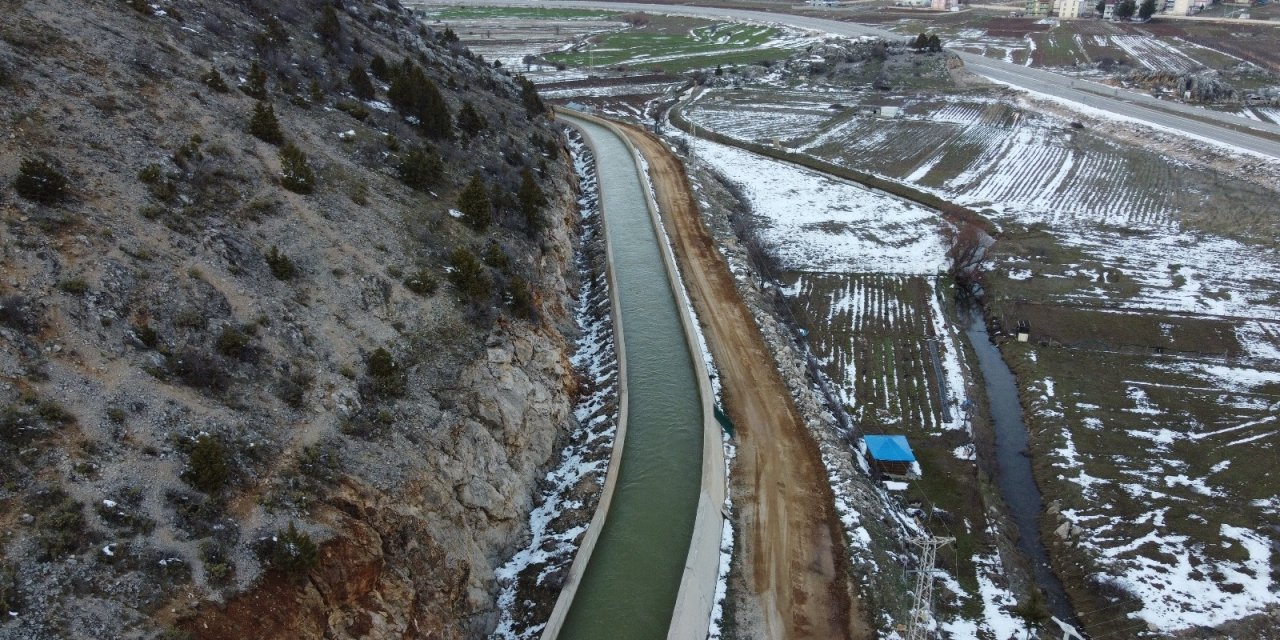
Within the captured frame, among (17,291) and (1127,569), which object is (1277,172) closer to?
(1127,569)

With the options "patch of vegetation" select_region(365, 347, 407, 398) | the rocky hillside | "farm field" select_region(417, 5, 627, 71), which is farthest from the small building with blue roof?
"farm field" select_region(417, 5, 627, 71)

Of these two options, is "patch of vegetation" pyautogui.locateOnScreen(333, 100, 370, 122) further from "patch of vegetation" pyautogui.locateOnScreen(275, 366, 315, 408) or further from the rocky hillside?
"patch of vegetation" pyautogui.locateOnScreen(275, 366, 315, 408)

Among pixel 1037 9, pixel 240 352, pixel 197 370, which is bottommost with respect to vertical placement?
pixel 240 352

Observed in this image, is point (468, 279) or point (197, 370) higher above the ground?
point (197, 370)

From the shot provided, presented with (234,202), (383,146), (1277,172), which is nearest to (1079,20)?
(1277,172)

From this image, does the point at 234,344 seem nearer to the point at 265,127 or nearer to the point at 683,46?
the point at 265,127

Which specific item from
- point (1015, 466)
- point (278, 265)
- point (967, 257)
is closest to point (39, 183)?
point (278, 265)

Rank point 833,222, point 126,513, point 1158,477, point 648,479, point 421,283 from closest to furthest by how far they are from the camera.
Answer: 1. point 126,513
2. point 421,283
3. point 648,479
4. point 1158,477
5. point 833,222
